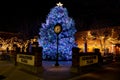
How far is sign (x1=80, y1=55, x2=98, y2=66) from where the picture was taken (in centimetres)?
1628

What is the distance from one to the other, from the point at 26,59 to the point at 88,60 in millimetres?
5411

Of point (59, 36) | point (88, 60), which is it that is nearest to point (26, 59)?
point (88, 60)

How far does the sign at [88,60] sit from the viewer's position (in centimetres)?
1628

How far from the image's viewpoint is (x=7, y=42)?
47.8 metres

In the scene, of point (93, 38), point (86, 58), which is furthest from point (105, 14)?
point (86, 58)

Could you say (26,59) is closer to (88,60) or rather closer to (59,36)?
(88,60)

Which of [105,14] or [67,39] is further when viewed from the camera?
[105,14]

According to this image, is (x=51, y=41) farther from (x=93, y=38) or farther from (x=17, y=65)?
(x=93, y=38)

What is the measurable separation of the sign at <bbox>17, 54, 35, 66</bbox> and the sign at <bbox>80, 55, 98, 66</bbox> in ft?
13.0

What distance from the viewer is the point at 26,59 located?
17156 mm

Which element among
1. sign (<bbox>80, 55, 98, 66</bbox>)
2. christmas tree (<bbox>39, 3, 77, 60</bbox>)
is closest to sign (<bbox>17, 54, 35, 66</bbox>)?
sign (<bbox>80, 55, 98, 66</bbox>)

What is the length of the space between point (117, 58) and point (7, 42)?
94.4ft

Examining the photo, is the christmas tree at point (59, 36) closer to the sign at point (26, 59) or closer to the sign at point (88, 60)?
the sign at point (88, 60)

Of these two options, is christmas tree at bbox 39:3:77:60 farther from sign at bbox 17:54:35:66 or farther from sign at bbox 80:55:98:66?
sign at bbox 17:54:35:66
